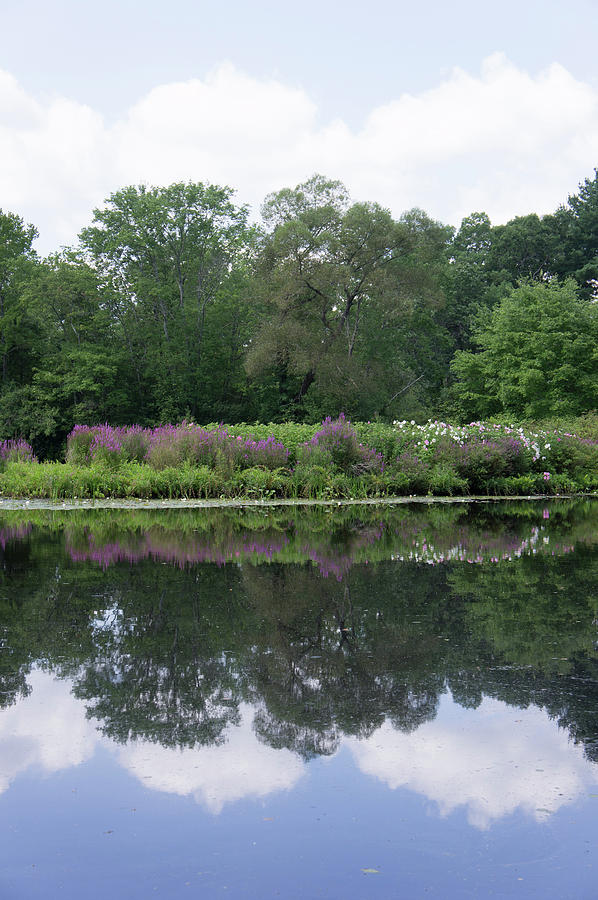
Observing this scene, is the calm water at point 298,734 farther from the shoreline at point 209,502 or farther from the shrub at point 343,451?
the shrub at point 343,451

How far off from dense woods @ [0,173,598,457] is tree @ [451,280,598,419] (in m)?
0.09

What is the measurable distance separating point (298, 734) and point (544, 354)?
3168cm

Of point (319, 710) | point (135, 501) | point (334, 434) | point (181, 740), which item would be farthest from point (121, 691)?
point (334, 434)

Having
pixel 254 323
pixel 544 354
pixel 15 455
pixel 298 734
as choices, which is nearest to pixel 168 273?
pixel 254 323

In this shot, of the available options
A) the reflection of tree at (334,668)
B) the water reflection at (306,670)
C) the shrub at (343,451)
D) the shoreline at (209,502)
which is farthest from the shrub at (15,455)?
the reflection of tree at (334,668)

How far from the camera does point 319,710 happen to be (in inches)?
152

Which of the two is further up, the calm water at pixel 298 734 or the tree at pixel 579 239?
the tree at pixel 579 239

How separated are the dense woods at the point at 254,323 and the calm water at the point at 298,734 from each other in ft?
91.0

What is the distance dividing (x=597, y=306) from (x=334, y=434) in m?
21.7

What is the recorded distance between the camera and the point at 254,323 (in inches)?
1614

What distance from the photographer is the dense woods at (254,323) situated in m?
34.8

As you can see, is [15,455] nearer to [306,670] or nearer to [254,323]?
[306,670]

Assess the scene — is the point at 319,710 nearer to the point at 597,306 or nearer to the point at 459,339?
the point at 597,306

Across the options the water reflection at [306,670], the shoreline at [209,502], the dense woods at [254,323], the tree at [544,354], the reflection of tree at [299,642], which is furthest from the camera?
the dense woods at [254,323]
